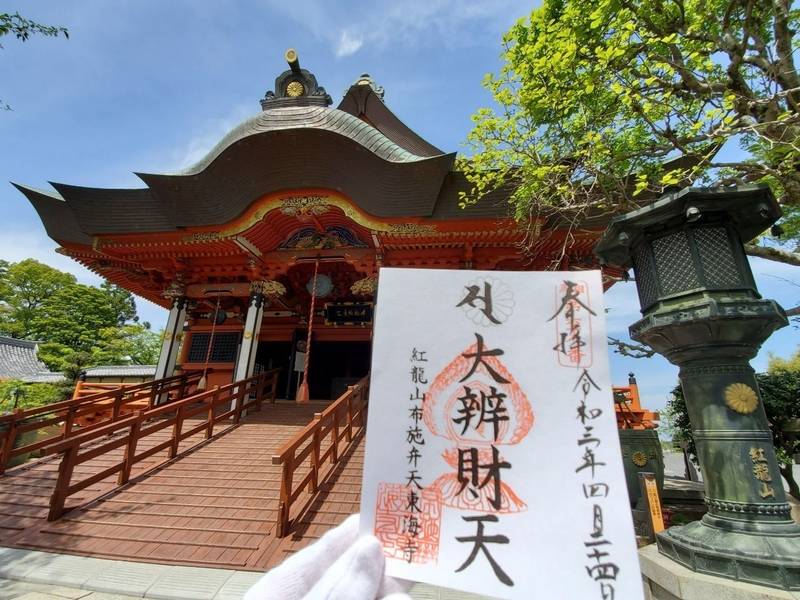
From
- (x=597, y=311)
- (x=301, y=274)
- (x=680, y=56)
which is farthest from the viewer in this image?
(x=301, y=274)

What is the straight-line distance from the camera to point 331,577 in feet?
3.34

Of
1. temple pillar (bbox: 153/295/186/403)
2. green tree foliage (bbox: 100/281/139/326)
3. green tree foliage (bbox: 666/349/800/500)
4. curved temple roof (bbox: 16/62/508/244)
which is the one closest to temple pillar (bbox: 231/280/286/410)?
temple pillar (bbox: 153/295/186/403)

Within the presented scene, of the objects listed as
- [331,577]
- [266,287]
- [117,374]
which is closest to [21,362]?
[117,374]

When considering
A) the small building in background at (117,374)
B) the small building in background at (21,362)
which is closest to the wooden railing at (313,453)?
the small building in background at (117,374)

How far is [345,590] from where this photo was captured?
3.23ft

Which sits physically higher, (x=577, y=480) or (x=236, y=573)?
(x=577, y=480)

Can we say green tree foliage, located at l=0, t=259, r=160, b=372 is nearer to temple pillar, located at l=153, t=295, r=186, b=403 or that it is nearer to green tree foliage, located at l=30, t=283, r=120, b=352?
green tree foliage, located at l=30, t=283, r=120, b=352

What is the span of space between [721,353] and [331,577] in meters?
2.62

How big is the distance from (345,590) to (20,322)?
120ft

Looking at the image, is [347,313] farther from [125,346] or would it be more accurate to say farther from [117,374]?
[125,346]

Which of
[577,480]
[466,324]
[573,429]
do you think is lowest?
[577,480]

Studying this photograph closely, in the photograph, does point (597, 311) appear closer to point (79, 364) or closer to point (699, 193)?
point (699, 193)

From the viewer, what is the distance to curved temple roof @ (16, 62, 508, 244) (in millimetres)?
7168

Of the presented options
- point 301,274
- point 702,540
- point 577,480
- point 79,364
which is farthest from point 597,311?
point 79,364
